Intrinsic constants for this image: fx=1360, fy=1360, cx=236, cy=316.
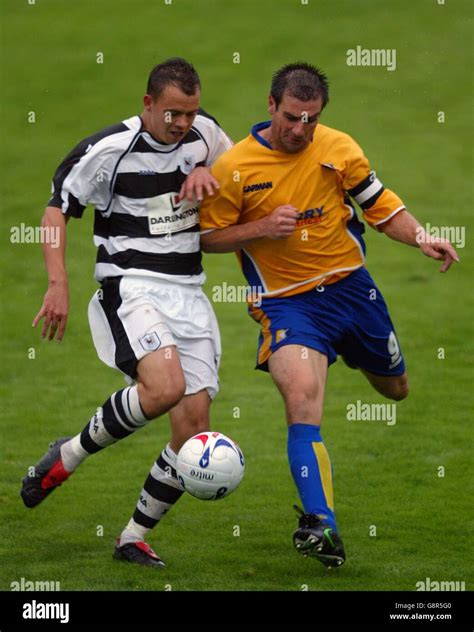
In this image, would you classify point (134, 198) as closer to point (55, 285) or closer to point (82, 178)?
point (82, 178)

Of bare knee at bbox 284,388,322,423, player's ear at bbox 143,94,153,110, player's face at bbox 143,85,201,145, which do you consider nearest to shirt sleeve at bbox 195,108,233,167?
player's face at bbox 143,85,201,145

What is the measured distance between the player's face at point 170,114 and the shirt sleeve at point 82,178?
0.32 meters

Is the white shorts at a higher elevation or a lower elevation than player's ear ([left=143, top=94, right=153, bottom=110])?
lower

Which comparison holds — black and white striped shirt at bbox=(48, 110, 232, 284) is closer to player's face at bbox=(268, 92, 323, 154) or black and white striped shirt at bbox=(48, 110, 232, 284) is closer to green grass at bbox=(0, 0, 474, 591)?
player's face at bbox=(268, 92, 323, 154)

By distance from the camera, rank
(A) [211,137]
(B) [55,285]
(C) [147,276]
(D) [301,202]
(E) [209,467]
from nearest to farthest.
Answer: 1. (E) [209,467]
2. (B) [55,285]
3. (C) [147,276]
4. (D) [301,202]
5. (A) [211,137]

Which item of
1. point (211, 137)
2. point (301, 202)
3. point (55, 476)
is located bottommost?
point (55, 476)

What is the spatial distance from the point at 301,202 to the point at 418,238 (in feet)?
2.30

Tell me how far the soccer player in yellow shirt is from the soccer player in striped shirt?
255mm

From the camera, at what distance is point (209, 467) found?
720 cm

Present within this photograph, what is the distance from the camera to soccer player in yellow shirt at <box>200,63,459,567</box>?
7.50 m

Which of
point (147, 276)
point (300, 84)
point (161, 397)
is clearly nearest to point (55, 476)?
point (161, 397)

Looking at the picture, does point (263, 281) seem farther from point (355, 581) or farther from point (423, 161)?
point (423, 161)

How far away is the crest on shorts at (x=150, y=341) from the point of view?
7.45 meters
